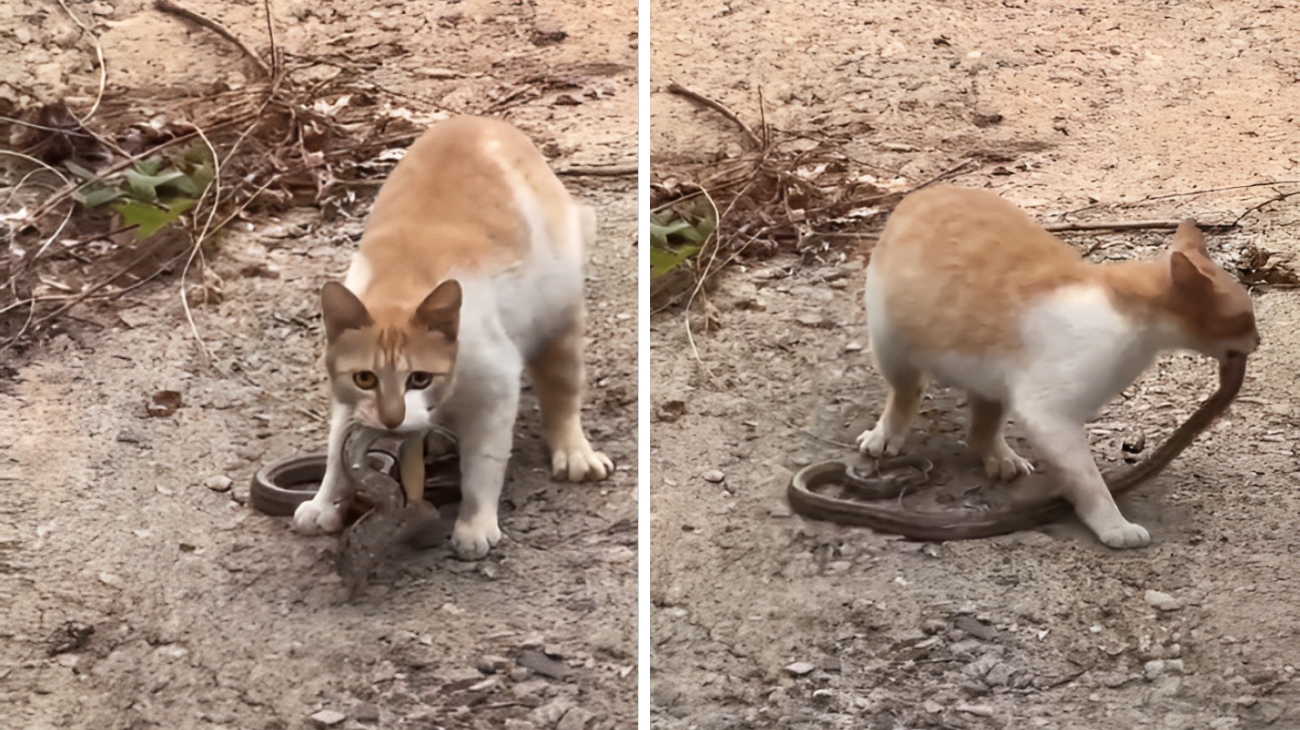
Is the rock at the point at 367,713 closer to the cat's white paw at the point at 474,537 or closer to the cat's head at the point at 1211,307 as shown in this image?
the cat's white paw at the point at 474,537

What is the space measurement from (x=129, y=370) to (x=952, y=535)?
977mm

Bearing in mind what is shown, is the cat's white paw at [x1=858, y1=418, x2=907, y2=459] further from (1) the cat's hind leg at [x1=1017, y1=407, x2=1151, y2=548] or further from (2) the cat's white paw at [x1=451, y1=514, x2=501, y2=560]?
(2) the cat's white paw at [x1=451, y1=514, x2=501, y2=560]

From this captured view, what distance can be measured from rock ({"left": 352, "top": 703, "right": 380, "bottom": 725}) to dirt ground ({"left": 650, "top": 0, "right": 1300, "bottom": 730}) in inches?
12.9

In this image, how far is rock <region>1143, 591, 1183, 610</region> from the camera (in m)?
1.35

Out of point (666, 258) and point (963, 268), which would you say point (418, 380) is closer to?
point (666, 258)

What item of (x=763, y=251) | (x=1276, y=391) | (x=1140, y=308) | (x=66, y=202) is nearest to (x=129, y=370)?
(x=66, y=202)

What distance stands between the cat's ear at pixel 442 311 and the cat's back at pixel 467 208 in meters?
0.03

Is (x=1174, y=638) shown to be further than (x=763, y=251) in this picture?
No

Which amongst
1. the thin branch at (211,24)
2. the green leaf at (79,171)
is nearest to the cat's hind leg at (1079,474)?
the thin branch at (211,24)

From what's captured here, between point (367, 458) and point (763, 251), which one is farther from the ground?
point (763, 251)

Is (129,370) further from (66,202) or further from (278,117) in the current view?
(278,117)

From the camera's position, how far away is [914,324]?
142 centimetres

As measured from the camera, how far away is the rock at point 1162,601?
1.35 meters

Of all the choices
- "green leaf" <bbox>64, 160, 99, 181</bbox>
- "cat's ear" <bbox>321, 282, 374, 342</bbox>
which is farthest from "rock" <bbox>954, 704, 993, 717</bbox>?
"green leaf" <bbox>64, 160, 99, 181</bbox>
